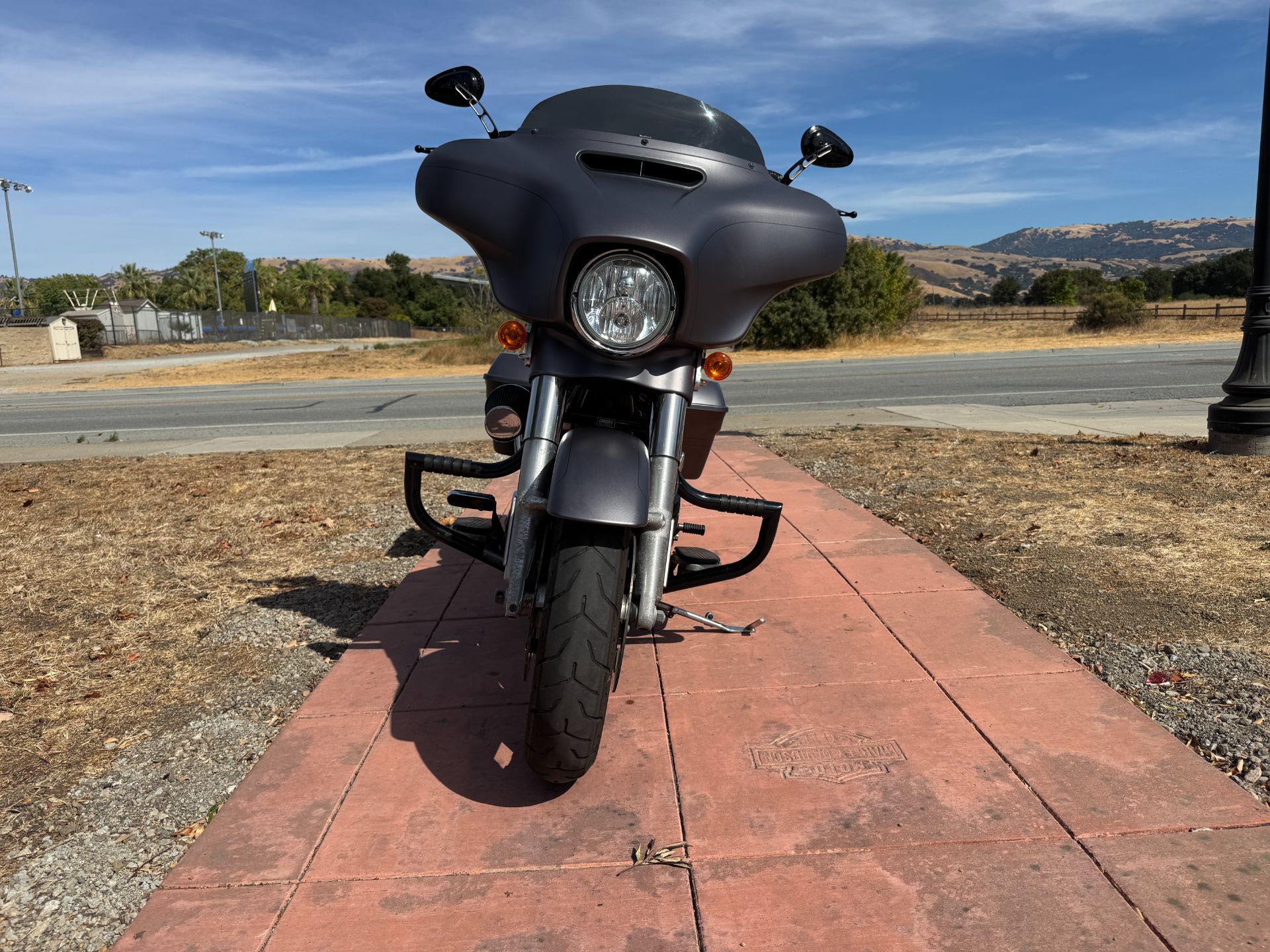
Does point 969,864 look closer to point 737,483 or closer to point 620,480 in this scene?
point 620,480

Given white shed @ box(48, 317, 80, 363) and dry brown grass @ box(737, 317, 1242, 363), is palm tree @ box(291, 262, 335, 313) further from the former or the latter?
dry brown grass @ box(737, 317, 1242, 363)

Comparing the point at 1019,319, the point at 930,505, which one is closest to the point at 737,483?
the point at 930,505

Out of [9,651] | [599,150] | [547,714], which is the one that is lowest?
[9,651]

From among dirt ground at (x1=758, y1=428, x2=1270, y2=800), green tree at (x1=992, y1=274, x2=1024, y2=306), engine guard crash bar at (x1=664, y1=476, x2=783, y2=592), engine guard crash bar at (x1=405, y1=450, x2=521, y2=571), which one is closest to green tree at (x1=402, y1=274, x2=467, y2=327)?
green tree at (x1=992, y1=274, x2=1024, y2=306)

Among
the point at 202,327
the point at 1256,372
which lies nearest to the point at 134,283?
the point at 202,327

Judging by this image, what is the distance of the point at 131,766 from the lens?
3084 millimetres

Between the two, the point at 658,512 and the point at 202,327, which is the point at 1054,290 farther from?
the point at 658,512

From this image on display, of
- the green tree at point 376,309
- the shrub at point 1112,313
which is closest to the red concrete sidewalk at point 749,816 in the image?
the shrub at point 1112,313

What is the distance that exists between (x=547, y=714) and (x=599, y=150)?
65.8 inches

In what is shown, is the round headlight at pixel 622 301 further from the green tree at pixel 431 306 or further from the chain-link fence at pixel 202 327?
the green tree at pixel 431 306

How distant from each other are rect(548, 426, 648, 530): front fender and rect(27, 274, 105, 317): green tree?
10752 centimetres

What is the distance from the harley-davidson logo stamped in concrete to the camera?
2783mm

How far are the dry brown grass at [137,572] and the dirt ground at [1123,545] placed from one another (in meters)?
3.30

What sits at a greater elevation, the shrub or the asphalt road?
the shrub
